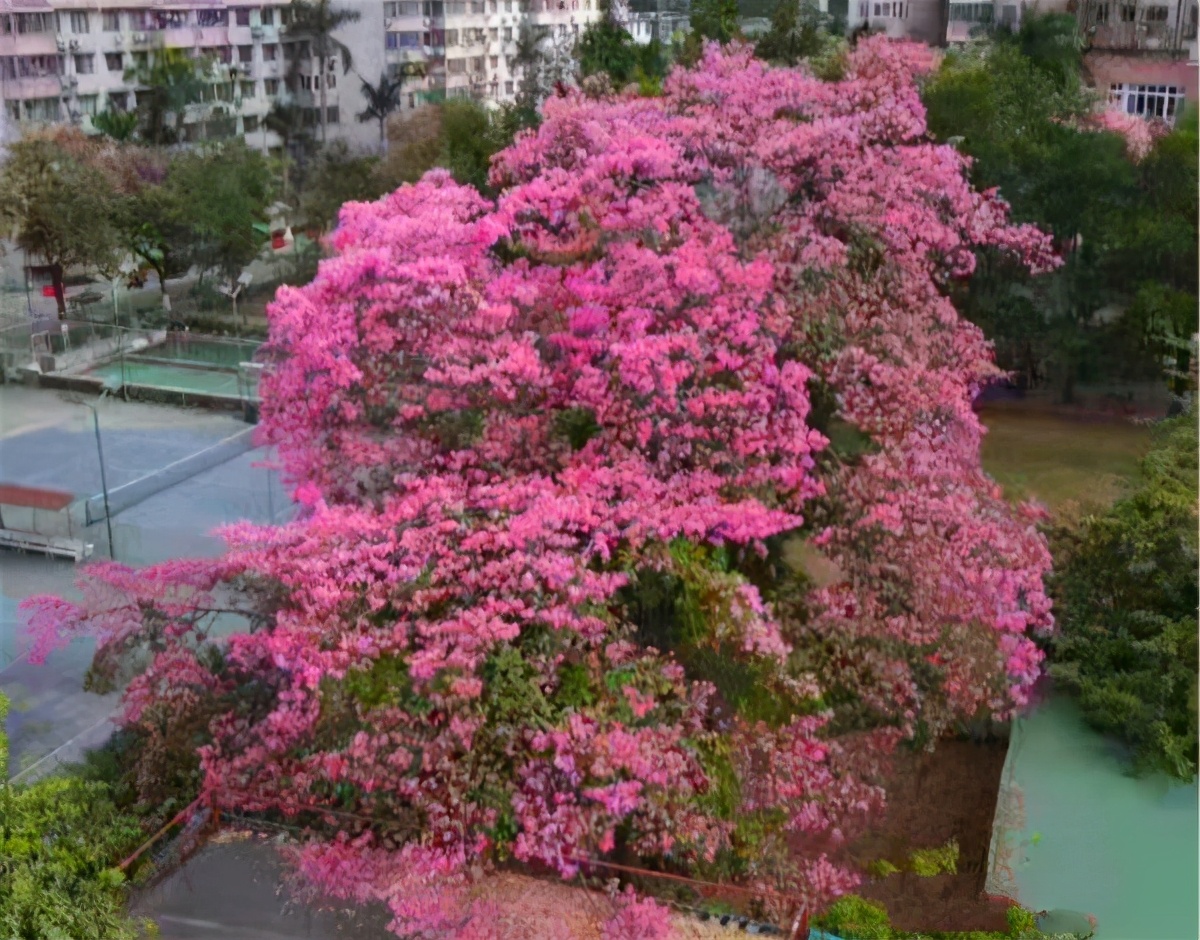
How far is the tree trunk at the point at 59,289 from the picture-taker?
257 centimetres

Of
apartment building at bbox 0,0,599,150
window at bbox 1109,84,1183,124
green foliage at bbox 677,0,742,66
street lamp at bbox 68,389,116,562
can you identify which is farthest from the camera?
street lamp at bbox 68,389,116,562

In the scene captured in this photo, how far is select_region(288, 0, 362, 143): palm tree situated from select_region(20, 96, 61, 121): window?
0.46 m

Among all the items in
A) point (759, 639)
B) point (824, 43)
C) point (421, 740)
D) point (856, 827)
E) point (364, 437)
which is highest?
point (824, 43)

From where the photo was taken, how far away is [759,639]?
2.29m

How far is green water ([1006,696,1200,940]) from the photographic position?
7.66 feet

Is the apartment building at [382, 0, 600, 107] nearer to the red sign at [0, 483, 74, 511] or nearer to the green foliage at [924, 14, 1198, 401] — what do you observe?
the green foliage at [924, 14, 1198, 401]

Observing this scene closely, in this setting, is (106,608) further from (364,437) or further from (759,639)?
(759,639)

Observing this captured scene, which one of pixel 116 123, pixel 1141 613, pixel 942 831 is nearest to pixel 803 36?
pixel 1141 613

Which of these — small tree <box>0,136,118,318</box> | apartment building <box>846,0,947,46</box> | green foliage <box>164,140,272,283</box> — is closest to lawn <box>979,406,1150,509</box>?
apartment building <box>846,0,947,46</box>

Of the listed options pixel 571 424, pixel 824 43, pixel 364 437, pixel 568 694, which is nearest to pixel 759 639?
pixel 568 694

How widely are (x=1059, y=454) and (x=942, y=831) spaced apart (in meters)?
0.69

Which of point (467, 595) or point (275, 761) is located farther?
point (275, 761)

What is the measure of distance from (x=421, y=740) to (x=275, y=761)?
32cm

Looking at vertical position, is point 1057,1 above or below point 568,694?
above
